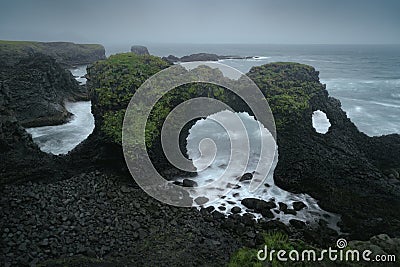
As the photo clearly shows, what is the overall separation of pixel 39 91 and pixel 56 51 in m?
42.9

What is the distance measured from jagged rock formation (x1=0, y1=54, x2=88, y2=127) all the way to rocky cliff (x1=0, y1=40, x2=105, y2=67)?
14.0m

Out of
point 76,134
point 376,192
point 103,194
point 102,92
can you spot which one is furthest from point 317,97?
point 76,134

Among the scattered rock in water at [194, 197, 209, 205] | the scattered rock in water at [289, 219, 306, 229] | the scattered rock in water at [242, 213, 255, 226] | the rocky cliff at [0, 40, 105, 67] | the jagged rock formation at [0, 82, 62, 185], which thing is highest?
the rocky cliff at [0, 40, 105, 67]

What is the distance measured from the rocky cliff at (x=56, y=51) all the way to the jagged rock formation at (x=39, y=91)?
14.0m

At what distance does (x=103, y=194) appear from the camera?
1507cm

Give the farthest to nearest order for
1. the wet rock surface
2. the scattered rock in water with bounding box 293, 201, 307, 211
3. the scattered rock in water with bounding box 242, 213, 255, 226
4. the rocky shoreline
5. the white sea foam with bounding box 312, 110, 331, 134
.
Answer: the white sea foam with bounding box 312, 110, 331, 134
the scattered rock in water with bounding box 293, 201, 307, 211
the scattered rock in water with bounding box 242, 213, 255, 226
the rocky shoreline
the wet rock surface

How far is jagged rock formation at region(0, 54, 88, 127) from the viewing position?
27609 mm

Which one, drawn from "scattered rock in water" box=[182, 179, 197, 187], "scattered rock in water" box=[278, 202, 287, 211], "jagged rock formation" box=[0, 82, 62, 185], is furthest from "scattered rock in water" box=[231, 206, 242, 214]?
"jagged rock formation" box=[0, 82, 62, 185]

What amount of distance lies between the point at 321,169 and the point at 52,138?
777 inches

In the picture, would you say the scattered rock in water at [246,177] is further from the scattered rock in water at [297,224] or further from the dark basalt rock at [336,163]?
the scattered rock in water at [297,224]

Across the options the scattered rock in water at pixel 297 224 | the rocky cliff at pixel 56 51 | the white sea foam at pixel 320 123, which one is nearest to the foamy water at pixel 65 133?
the scattered rock in water at pixel 297 224

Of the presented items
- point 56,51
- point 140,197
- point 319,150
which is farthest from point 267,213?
point 56,51

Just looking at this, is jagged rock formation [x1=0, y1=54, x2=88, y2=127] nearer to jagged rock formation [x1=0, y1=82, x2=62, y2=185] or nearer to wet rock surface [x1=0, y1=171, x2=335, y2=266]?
jagged rock formation [x1=0, y1=82, x2=62, y2=185]

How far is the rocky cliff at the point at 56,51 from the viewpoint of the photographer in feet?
160
